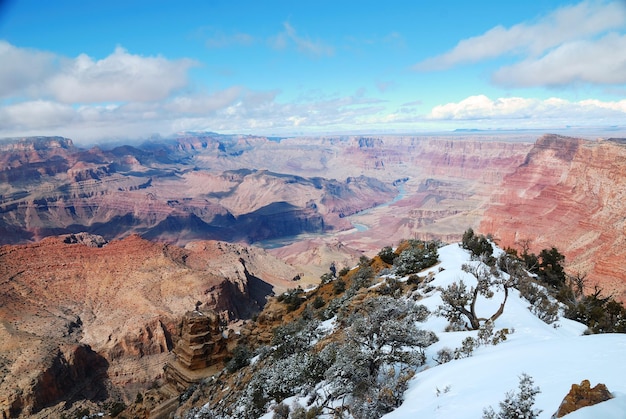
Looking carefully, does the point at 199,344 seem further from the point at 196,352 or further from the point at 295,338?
the point at 295,338

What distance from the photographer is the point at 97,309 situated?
54.6 meters

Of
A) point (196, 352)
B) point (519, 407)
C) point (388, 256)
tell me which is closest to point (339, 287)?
point (388, 256)

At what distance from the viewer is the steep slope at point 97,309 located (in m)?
39.3

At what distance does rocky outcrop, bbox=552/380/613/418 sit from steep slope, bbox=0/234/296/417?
45.8 meters

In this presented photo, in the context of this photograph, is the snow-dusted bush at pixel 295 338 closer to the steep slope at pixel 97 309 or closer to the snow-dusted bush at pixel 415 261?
the snow-dusted bush at pixel 415 261

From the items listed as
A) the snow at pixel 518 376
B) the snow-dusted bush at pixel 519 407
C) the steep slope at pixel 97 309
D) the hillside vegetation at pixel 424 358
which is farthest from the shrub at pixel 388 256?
the steep slope at pixel 97 309

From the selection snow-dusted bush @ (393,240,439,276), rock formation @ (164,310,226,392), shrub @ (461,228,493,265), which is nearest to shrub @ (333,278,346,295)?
snow-dusted bush @ (393,240,439,276)

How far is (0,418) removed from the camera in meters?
32.7

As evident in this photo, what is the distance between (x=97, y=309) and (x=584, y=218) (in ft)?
268

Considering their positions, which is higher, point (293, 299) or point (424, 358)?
point (424, 358)

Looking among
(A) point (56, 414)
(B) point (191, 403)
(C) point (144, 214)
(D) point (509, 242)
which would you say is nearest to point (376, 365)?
(B) point (191, 403)

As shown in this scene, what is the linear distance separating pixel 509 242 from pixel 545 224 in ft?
23.9

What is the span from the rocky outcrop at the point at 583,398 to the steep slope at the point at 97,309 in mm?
45803

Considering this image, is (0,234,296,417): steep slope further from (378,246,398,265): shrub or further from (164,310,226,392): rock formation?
(378,246,398,265): shrub
